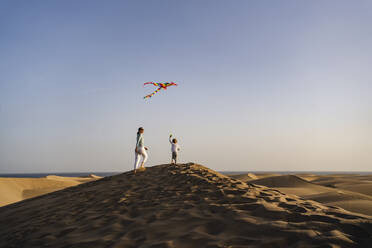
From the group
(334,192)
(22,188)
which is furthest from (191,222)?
(22,188)

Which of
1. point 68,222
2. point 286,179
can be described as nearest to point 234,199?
point 68,222

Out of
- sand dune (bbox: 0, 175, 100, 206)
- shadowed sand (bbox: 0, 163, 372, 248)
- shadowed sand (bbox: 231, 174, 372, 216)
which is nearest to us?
shadowed sand (bbox: 0, 163, 372, 248)

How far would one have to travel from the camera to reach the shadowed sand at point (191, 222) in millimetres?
3027

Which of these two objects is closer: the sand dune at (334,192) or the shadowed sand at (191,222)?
the shadowed sand at (191,222)

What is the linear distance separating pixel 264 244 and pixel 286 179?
1492 centimetres

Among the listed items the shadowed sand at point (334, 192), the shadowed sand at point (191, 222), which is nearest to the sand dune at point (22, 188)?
the shadowed sand at point (191, 222)

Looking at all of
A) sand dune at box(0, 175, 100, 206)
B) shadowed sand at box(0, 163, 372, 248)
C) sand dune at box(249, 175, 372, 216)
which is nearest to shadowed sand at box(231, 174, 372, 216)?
sand dune at box(249, 175, 372, 216)

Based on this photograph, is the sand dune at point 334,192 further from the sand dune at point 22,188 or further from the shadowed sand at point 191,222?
the sand dune at point 22,188

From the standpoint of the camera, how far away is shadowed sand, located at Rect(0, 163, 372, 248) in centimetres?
303

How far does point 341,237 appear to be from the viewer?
290 cm

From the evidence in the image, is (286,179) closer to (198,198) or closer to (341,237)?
(198,198)

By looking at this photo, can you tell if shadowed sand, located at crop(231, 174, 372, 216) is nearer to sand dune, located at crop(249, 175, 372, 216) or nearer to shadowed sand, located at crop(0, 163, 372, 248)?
sand dune, located at crop(249, 175, 372, 216)

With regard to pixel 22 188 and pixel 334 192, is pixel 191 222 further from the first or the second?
pixel 22 188

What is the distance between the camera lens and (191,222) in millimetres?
3715
